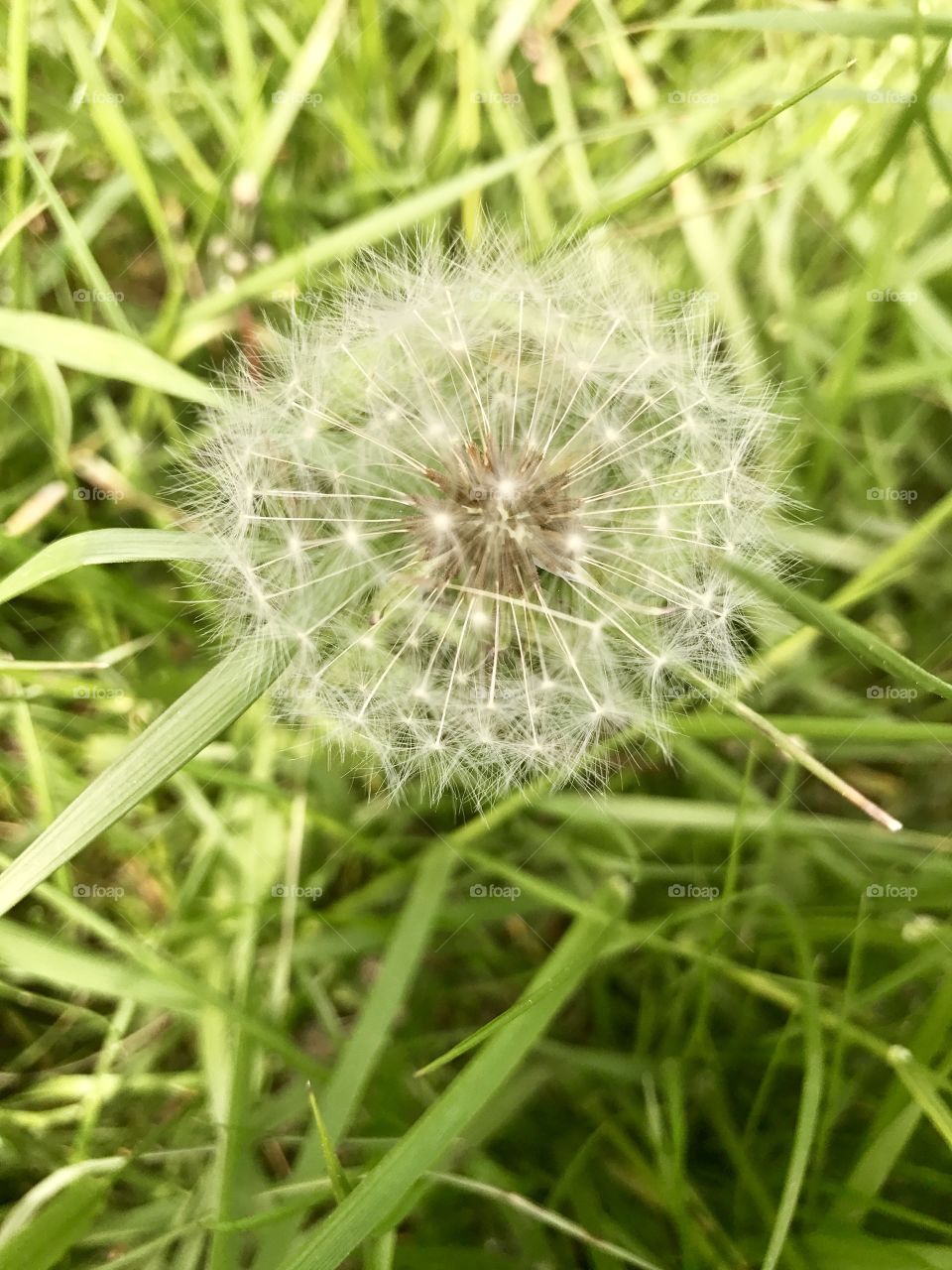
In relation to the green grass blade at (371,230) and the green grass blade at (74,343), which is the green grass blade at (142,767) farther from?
the green grass blade at (371,230)

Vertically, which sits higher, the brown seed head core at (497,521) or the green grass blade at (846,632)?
the brown seed head core at (497,521)

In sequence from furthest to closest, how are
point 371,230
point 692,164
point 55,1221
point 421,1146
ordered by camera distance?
point 371,230 → point 55,1221 → point 692,164 → point 421,1146

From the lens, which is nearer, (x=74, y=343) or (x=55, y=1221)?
(x=55, y=1221)

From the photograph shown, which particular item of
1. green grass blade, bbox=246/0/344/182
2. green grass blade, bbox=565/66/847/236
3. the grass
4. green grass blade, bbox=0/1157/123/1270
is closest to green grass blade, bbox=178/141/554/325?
the grass

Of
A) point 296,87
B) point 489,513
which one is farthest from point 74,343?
point 489,513

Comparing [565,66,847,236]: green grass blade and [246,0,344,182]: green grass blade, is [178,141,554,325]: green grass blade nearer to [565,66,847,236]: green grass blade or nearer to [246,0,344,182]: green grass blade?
[565,66,847,236]: green grass blade

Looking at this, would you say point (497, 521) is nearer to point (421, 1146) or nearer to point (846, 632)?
point (846, 632)

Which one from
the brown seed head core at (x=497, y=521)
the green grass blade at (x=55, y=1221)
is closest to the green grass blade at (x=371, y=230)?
the brown seed head core at (x=497, y=521)
